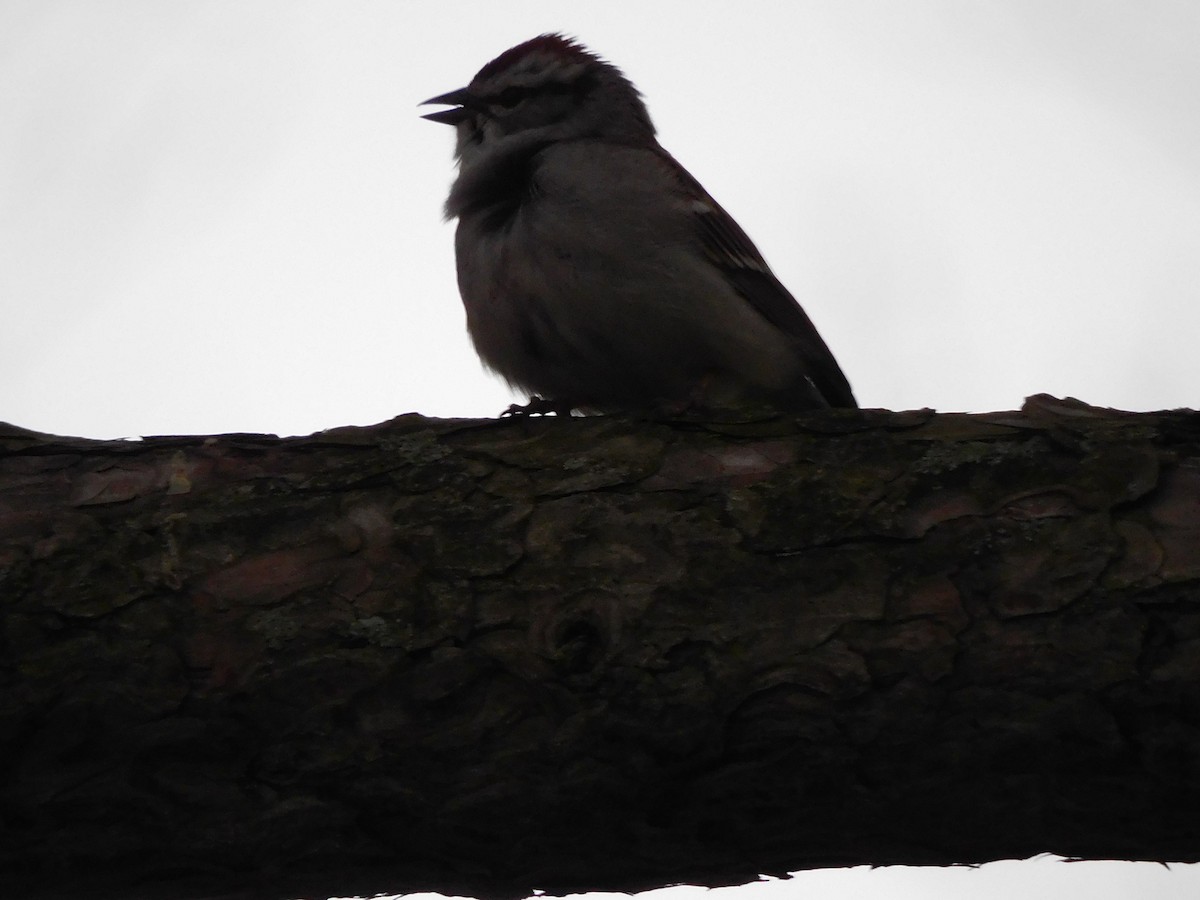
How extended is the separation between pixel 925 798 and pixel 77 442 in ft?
7.26

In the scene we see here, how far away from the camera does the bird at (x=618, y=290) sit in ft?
14.4


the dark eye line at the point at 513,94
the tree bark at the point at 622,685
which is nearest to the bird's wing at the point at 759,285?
the dark eye line at the point at 513,94

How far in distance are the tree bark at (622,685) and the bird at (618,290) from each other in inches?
55.9

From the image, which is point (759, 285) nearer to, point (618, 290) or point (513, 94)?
point (618, 290)

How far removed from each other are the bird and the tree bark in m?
1.42

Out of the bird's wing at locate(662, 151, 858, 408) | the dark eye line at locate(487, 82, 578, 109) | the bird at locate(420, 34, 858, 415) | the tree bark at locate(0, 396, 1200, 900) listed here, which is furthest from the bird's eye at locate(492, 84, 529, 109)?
the tree bark at locate(0, 396, 1200, 900)

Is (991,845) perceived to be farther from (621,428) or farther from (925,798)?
(621,428)

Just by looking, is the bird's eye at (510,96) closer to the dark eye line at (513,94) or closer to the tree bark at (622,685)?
the dark eye line at (513,94)

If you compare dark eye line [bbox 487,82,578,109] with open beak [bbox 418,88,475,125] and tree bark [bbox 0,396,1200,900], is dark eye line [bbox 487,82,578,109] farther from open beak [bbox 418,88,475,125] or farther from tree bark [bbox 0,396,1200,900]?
tree bark [bbox 0,396,1200,900]

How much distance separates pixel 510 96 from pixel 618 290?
5.27 feet

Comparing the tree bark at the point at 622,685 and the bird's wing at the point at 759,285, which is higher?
the bird's wing at the point at 759,285

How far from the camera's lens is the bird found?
4.39m

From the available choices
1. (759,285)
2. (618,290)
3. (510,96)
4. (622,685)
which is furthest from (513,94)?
(622,685)

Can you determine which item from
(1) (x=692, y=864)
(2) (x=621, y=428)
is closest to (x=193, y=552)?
(2) (x=621, y=428)
